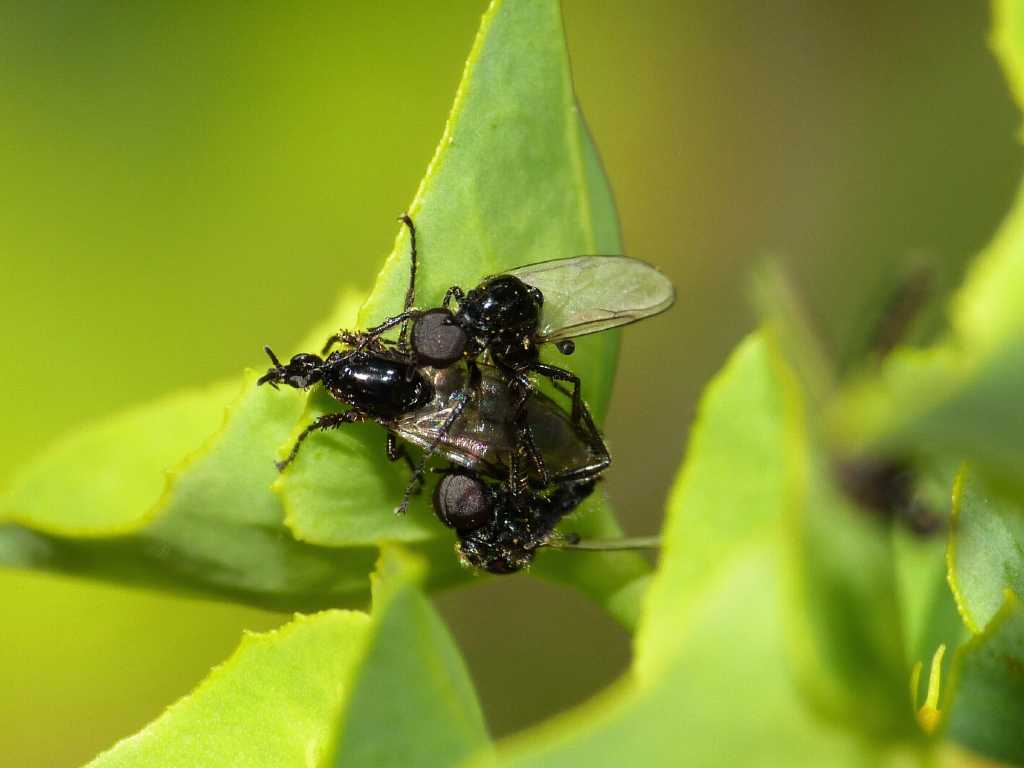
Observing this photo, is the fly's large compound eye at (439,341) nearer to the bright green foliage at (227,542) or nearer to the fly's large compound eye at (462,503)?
the fly's large compound eye at (462,503)

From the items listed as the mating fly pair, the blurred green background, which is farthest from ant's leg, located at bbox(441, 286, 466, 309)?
the blurred green background

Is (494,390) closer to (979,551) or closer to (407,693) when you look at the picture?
(979,551)

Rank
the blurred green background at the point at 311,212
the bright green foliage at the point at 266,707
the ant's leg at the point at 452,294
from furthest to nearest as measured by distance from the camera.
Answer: the blurred green background at the point at 311,212, the ant's leg at the point at 452,294, the bright green foliage at the point at 266,707

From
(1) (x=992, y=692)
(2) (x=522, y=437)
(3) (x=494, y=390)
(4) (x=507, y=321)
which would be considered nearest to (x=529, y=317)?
(4) (x=507, y=321)

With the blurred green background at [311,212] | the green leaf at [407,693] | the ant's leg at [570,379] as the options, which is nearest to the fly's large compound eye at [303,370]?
the ant's leg at [570,379]

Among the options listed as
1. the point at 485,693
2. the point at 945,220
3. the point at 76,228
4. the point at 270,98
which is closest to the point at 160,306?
the point at 76,228

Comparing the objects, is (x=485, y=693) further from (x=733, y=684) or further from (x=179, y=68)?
(x=733, y=684)
